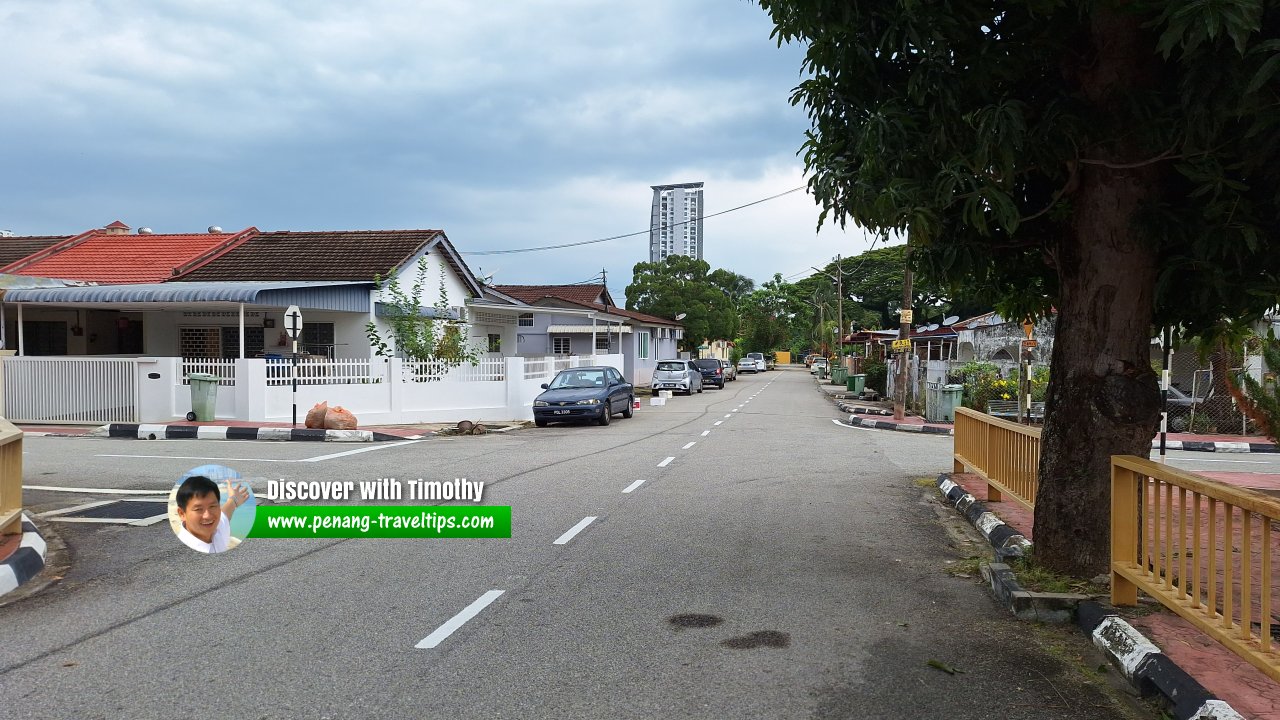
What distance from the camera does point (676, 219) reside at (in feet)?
200

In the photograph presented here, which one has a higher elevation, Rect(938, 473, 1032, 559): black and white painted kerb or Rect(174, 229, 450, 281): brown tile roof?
Rect(174, 229, 450, 281): brown tile roof

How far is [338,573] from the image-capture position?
6.71 metres

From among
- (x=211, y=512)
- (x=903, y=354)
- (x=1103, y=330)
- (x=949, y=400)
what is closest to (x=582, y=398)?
(x=949, y=400)

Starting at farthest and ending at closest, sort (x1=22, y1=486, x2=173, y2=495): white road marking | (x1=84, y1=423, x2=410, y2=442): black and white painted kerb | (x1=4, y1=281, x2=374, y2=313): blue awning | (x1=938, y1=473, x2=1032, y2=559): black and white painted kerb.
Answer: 1. (x1=4, y1=281, x2=374, y2=313): blue awning
2. (x1=84, y1=423, x2=410, y2=442): black and white painted kerb
3. (x1=22, y1=486, x2=173, y2=495): white road marking
4. (x1=938, y1=473, x2=1032, y2=559): black and white painted kerb

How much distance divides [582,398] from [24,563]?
48.6ft

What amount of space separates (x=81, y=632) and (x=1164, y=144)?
A: 719 centimetres

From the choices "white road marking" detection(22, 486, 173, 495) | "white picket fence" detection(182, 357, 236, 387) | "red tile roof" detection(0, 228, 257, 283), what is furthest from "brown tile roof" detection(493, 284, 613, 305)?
"white road marking" detection(22, 486, 173, 495)

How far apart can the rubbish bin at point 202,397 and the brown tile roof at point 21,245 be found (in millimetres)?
14404

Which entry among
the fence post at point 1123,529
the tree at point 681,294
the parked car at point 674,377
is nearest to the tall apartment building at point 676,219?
the tree at point 681,294

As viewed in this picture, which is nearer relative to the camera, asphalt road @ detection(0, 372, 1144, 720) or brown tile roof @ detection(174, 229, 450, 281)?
asphalt road @ detection(0, 372, 1144, 720)

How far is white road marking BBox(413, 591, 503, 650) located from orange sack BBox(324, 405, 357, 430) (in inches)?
498

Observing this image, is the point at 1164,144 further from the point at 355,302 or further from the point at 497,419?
the point at 355,302

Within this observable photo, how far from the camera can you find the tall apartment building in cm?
5953

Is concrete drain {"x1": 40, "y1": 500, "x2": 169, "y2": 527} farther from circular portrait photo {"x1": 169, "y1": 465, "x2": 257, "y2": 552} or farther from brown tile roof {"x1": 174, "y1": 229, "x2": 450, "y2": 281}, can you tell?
brown tile roof {"x1": 174, "y1": 229, "x2": 450, "y2": 281}
